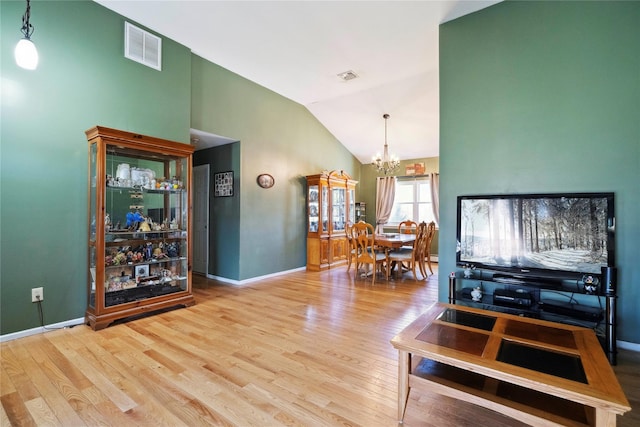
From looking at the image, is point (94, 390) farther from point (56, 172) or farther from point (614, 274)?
point (614, 274)

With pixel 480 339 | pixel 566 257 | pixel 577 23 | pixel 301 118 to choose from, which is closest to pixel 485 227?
pixel 566 257

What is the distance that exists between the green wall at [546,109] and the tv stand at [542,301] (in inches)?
9.4

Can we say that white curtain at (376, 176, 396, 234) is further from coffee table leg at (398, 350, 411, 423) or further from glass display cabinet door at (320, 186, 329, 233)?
coffee table leg at (398, 350, 411, 423)

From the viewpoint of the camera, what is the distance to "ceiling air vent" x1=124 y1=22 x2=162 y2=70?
11.0 feet

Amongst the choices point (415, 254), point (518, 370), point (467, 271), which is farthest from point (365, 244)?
point (518, 370)

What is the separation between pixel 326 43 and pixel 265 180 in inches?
94.8

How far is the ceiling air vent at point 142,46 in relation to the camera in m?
3.36

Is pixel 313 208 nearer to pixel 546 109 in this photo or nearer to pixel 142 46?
pixel 142 46

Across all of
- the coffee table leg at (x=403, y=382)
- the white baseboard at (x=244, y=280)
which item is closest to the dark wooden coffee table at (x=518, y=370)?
the coffee table leg at (x=403, y=382)

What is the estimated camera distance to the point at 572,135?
2822 millimetres

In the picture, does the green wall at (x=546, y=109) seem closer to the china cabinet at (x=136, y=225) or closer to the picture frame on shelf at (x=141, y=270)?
the china cabinet at (x=136, y=225)

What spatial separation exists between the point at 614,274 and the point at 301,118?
17.0 ft

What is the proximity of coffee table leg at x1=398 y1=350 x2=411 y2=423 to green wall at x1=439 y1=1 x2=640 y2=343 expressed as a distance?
2059mm

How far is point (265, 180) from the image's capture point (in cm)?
518
